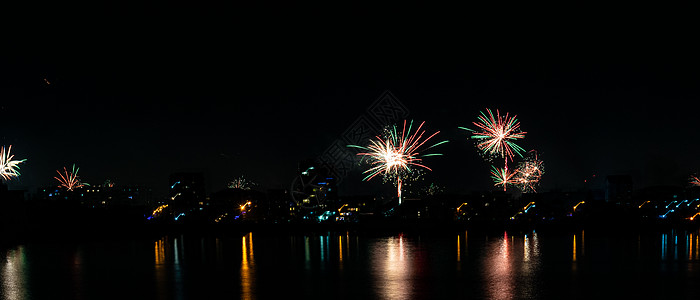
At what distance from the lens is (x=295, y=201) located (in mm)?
157375

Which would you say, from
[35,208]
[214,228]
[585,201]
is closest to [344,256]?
[35,208]

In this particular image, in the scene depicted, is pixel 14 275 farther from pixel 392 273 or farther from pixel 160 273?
pixel 392 273

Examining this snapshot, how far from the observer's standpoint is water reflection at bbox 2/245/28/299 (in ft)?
80.0

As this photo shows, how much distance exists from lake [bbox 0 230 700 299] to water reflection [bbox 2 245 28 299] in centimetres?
4

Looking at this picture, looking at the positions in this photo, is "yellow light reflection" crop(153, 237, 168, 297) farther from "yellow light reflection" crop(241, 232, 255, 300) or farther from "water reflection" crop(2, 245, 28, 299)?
"water reflection" crop(2, 245, 28, 299)

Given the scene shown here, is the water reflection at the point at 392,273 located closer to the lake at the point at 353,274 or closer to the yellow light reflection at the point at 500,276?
the lake at the point at 353,274

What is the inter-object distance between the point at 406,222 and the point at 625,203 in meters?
56.5

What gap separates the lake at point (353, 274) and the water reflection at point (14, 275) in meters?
0.04

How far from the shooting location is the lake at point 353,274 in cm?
2452

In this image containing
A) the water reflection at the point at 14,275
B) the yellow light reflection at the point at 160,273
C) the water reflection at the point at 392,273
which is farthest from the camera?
the yellow light reflection at the point at 160,273

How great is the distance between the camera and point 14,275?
3027 cm

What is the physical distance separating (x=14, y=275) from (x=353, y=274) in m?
15.3

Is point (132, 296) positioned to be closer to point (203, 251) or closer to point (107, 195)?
point (203, 251)

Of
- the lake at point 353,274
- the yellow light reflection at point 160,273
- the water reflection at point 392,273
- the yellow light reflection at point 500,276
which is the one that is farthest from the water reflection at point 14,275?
the yellow light reflection at point 500,276
